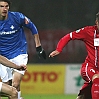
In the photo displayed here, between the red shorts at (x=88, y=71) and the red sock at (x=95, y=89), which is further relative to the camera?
the red shorts at (x=88, y=71)

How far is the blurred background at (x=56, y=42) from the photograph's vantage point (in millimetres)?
15766

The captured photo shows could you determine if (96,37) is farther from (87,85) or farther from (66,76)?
(66,76)

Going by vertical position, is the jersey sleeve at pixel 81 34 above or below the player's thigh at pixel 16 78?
above

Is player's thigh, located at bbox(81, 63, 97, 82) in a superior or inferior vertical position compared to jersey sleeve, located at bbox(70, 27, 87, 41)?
inferior

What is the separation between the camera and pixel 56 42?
16.1 m

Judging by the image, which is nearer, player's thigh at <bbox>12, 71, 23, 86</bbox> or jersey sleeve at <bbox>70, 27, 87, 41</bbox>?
jersey sleeve at <bbox>70, 27, 87, 41</bbox>

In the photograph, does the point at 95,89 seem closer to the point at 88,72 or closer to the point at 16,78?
the point at 88,72

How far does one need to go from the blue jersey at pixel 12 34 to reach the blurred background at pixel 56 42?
17.4 ft

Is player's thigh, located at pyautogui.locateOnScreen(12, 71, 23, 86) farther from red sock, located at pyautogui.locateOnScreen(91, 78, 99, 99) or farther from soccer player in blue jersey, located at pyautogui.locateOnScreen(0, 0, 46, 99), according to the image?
red sock, located at pyautogui.locateOnScreen(91, 78, 99, 99)

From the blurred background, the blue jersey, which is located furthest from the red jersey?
the blurred background

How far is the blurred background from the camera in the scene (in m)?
15.8

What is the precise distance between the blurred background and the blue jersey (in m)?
5.31

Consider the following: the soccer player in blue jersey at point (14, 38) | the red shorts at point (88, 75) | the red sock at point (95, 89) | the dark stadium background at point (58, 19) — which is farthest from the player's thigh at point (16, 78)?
the dark stadium background at point (58, 19)

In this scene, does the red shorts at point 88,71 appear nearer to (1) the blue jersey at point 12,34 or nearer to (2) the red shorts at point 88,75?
(2) the red shorts at point 88,75
